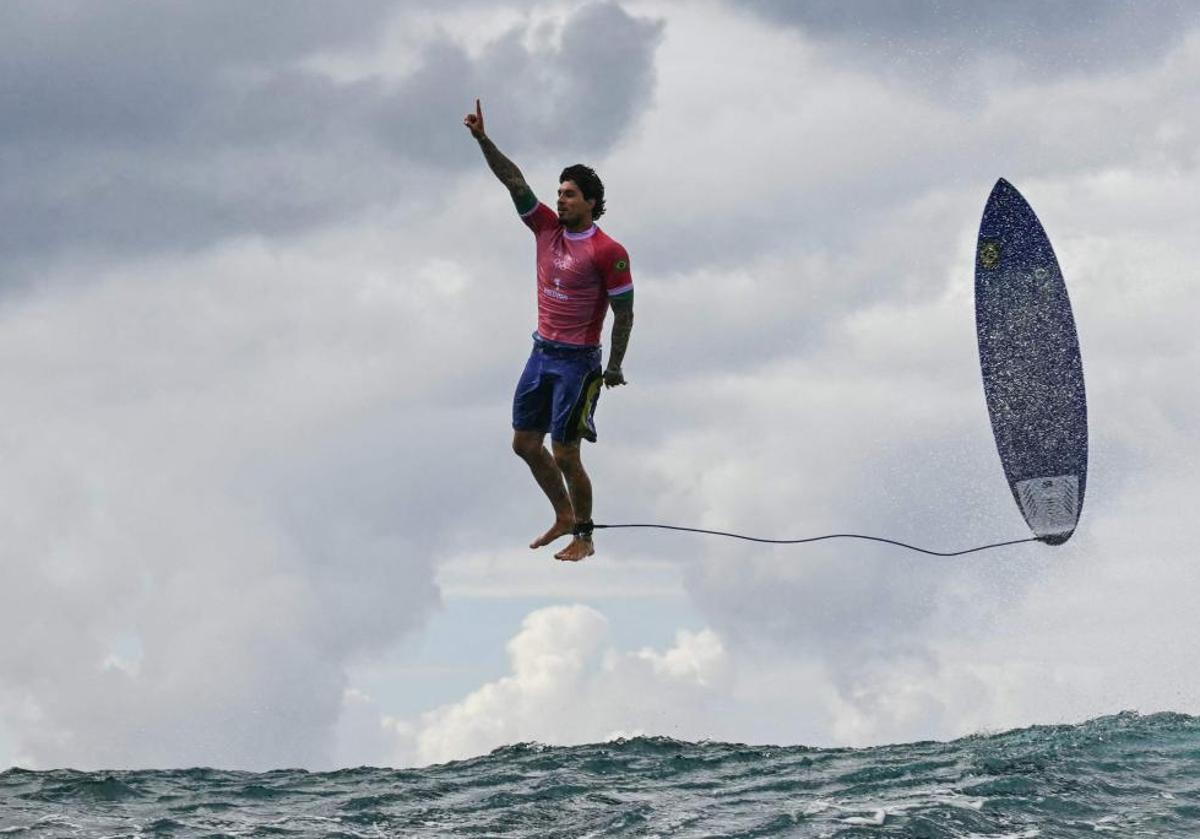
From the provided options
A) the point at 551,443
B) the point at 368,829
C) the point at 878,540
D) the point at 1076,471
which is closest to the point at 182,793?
the point at 368,829

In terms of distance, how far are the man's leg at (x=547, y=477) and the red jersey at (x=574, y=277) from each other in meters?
1.19

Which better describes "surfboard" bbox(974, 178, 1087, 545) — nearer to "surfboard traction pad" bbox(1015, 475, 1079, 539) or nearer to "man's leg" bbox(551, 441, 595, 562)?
"surfboard traction pad" bbox(1015, 475, 1079, 539)

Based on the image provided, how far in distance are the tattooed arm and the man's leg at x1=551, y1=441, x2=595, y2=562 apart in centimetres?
91

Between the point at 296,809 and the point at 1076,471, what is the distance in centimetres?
1117

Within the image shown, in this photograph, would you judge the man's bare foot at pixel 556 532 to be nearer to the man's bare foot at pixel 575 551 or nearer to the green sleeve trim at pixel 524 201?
the man's bare foot at pixel 575 551

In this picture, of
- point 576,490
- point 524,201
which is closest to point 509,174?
point 524,201

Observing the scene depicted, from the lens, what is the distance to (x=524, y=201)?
1552 cm

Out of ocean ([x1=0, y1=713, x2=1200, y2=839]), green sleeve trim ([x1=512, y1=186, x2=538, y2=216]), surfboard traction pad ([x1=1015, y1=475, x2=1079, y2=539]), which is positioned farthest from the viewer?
surfboard traction pad ([x1=1015, y1=475, x2=1079, y2=539])

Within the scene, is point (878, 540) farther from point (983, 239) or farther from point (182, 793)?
point (182, 793)

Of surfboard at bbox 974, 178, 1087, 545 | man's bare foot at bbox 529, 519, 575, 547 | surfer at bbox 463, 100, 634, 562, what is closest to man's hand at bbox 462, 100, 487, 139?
surfer at bbox 463, 100, 634, 562

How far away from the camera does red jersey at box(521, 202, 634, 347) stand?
1519cm

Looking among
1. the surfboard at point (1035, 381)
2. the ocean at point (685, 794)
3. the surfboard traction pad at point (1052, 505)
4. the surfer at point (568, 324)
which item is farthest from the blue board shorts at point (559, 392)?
the surfboard traction pad at point (1052, 505)

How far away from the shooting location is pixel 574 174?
50.5 ft

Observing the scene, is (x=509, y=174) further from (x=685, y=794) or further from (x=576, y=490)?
(x=685, y=794)
